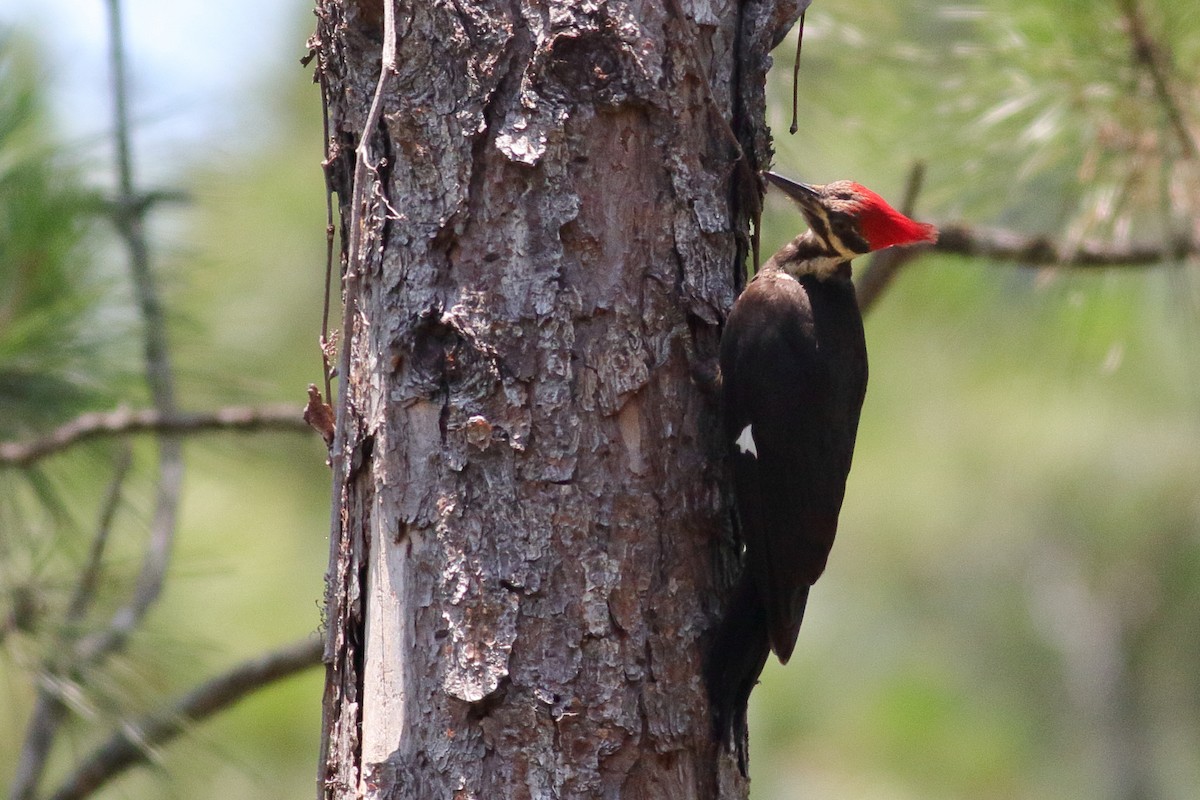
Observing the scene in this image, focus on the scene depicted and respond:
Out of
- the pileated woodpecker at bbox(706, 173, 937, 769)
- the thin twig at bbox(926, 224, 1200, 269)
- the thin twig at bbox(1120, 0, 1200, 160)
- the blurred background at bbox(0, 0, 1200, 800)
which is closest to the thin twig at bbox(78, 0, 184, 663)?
the blurred background at bbox(0, 0, 1200, 800)

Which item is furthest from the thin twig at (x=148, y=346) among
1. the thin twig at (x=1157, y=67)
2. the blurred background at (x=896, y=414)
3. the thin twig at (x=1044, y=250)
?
the thin twig at (x=1157, y=67)

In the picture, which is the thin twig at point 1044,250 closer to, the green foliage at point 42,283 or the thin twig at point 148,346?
the thin twig at point 148,346

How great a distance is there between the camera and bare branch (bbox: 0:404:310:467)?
295 centimetres

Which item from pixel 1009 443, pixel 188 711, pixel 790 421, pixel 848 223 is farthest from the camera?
pixel 1009 443

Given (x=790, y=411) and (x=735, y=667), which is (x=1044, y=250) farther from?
(x=735, y=667)

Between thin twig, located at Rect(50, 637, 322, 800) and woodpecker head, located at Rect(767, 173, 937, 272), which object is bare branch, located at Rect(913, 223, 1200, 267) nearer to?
woodpecker head, located at Rect(767, 173, 937, 272)

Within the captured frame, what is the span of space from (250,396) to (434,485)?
1.82m

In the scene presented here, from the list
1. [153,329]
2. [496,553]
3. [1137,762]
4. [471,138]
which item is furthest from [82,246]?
[1137,762]

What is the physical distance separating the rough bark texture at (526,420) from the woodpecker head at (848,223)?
23.4 inches

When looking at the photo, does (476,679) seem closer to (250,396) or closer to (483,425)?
(483,425)

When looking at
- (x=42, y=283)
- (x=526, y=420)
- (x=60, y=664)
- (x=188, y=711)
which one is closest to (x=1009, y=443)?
(x=188, y=711)

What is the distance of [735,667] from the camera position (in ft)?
6.23

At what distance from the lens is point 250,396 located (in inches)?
136

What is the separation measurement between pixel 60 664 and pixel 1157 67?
8.77 feet
